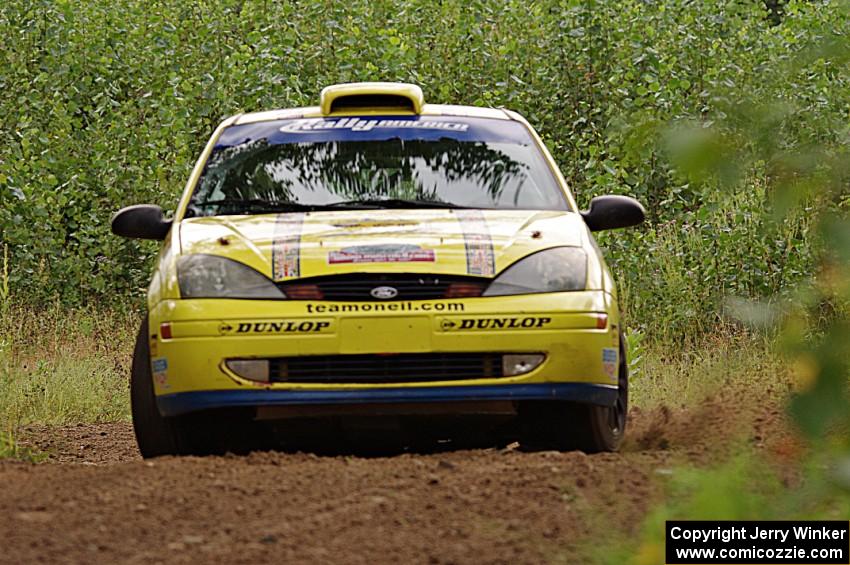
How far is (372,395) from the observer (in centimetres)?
596

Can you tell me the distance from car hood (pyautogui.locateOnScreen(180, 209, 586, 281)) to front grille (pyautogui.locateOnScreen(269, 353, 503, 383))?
1.08ft

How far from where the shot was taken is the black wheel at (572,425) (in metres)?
6.39

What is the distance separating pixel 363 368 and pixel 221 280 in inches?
26.3

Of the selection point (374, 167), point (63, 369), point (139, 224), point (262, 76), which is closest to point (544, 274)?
point (374, 167)

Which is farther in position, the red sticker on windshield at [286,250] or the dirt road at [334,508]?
the red sticker on windshield at [286,250]

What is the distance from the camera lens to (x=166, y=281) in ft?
20.5

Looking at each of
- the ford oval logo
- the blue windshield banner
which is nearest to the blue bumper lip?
the ford oval logo

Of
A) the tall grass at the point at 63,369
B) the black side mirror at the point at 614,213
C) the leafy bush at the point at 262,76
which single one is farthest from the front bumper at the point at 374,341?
the leafy bush at the point at 262,76

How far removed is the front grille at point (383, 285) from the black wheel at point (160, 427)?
830mm

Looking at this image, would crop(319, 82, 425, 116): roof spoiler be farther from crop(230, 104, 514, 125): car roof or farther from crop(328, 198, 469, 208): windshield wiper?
crop(328, 198, 469, 208): windshield wiper

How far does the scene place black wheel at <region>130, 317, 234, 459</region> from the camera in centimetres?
646

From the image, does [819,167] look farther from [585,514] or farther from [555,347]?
[555,347]

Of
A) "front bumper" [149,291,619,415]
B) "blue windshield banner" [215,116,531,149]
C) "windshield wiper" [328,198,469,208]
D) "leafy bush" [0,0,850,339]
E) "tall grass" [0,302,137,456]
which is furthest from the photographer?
"leafy bush" [0,0,850,339]

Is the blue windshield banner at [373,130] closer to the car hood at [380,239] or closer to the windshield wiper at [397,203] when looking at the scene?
the windshield wiper at [397,203]
